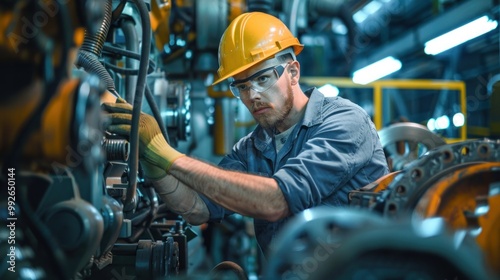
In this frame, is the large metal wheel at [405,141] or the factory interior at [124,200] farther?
the large metal wheel at [405,141]

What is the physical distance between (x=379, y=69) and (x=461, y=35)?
1705 mm

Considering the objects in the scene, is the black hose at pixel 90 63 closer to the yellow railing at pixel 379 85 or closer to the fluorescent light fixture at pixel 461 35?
the yellow railing at pixel 379 85

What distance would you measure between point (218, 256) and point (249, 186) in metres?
3.36

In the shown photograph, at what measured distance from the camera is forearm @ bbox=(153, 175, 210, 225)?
1.81 m

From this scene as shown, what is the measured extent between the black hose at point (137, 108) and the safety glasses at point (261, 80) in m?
0.49

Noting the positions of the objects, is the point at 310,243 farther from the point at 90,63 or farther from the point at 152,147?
the point at 90,63

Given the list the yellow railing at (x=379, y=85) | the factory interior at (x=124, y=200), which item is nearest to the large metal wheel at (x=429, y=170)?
the factory interior at (x=124, y=200)

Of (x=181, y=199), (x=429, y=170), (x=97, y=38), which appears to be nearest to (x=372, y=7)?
(x=181, y=199)

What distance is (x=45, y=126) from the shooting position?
865 mm

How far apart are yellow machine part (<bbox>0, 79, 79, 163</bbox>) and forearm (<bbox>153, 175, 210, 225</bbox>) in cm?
90

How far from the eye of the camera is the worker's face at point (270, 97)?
190cm

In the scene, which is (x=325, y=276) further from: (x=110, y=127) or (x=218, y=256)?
(x=218, y=256)

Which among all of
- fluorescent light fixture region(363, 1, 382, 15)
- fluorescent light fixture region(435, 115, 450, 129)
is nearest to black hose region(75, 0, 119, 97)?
fluorescent light fixture region(435, 115, 450, 129)

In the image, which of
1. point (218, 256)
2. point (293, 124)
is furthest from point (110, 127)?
point (218, 256)
